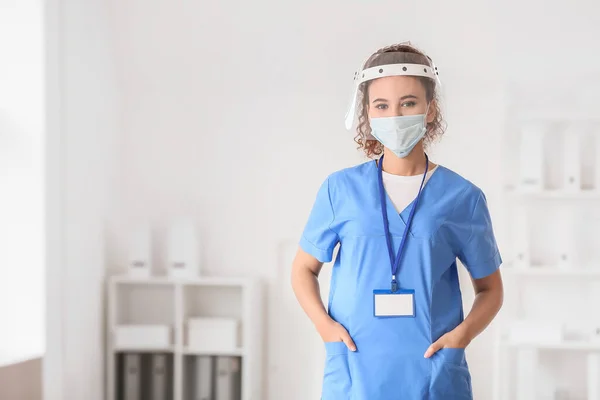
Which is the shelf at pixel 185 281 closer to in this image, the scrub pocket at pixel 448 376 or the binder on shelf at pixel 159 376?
the binder on shelf at pixel 159 376

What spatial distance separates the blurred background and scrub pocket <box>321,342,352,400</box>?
1992mm

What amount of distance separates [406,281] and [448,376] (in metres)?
0.22

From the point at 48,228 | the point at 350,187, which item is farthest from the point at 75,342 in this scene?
the point at 350,187

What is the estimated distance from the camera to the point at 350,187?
178cm

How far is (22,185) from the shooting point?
337 cm

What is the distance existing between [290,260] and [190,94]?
0.98 metres

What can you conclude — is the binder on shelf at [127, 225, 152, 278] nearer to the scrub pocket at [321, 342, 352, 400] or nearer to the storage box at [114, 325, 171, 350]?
the storage box at [114, 325, 171, 350]

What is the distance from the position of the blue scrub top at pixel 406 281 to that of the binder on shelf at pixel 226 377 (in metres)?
2.13

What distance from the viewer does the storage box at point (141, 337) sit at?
12.6 feet

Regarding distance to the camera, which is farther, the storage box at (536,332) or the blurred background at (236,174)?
the storage box at (536,332)

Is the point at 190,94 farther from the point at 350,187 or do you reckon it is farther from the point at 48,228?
the point at 350,187

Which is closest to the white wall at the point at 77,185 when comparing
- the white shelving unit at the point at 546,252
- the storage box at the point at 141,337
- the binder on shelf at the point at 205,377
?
the storage box at the point at 141,337

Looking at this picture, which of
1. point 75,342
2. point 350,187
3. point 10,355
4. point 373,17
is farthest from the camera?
point 373,17

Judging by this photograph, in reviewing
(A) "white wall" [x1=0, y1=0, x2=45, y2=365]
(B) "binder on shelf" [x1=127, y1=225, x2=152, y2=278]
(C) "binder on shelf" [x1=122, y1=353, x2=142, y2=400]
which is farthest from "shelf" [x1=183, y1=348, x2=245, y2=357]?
(A) "white wall" [x1=0, y1=0, x2=45, y2=365]
